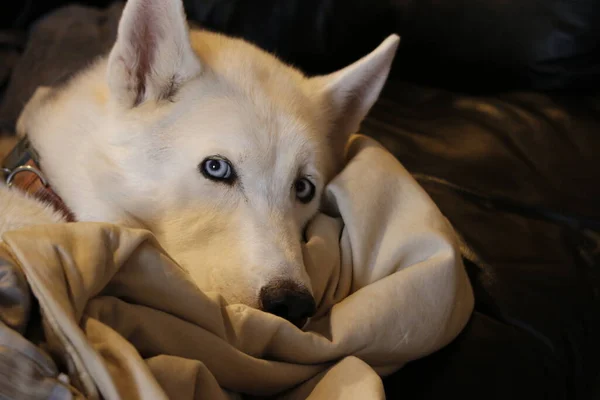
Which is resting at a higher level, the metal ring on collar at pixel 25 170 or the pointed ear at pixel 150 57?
the pointed ear at pixel 150 57

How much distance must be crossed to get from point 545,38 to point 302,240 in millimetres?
1364

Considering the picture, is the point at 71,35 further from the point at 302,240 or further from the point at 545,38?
the point at 545,38

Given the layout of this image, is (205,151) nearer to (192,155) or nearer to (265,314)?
(192,155)

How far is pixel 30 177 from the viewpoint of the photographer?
49.1 inches

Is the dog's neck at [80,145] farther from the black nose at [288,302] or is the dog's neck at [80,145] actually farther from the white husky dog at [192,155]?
the black nose at [288,302]

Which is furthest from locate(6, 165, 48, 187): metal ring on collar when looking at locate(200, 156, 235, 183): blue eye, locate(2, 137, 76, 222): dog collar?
locate(200, 156, 235, 183): blue eye

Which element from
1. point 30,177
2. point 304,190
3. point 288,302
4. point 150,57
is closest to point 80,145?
point 30,177

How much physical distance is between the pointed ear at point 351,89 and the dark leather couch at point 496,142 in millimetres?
263

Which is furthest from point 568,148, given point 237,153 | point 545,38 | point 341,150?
point 237,153

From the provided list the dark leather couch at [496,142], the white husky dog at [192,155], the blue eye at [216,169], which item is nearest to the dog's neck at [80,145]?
the white husky dog at [192,155]

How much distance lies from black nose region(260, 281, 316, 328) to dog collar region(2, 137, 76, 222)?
485 millimetres

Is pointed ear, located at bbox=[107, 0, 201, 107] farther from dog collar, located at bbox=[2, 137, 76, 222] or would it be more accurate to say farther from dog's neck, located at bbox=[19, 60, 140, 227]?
dog collar, located at bbox=[2, 137, 76, 222]

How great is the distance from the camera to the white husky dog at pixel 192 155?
108cm

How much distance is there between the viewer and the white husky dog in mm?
1084
